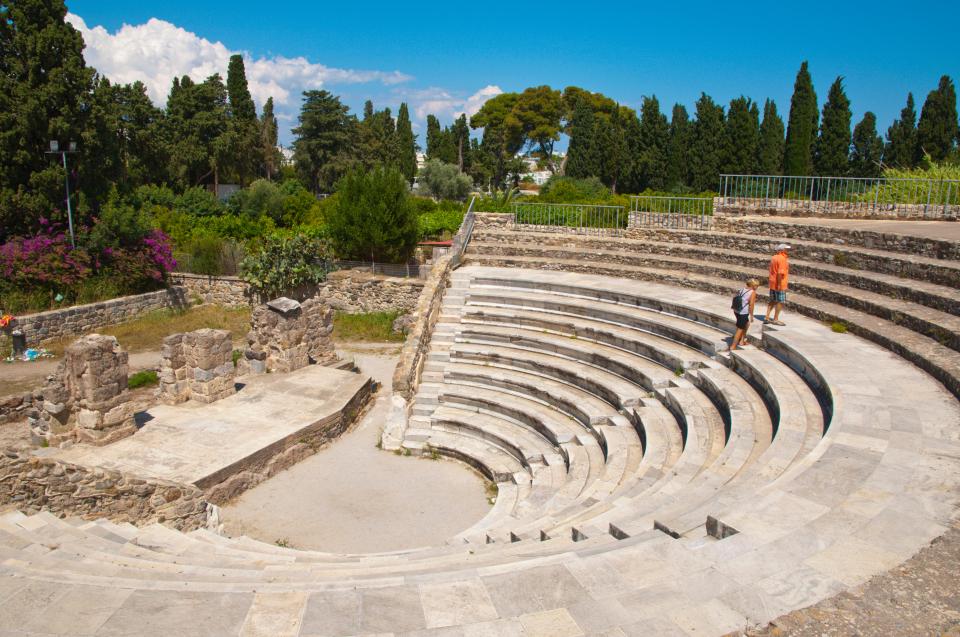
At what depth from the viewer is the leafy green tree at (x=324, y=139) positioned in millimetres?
48938

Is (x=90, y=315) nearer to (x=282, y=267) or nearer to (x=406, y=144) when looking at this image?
(x=282, y=267)

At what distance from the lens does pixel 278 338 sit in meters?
13.7

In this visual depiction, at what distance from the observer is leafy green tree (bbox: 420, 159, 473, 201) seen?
47531mm

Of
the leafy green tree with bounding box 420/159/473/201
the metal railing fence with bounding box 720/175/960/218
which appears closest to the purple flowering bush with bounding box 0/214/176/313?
the metal railing fence with bounding box 720/175/960/218

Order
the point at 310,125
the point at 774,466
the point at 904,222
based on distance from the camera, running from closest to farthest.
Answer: the point at 774,466
the point at 904,222
the point at 310,125

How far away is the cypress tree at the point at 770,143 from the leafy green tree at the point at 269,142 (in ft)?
111

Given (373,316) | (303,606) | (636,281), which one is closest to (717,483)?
(303,606)

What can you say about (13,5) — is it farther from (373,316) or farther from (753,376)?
(753,376)

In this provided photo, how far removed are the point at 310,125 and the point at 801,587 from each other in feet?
165

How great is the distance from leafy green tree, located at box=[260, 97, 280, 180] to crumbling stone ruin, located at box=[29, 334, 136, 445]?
134 ft

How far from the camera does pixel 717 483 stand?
6.59 meters

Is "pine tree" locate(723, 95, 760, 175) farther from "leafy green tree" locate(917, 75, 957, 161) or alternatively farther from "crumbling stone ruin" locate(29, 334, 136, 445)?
"crumbling stone ruin" locate(29, 334, 136, 445)

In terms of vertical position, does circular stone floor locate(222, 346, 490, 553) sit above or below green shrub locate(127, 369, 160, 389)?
below

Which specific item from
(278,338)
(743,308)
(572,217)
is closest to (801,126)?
(572,217)
